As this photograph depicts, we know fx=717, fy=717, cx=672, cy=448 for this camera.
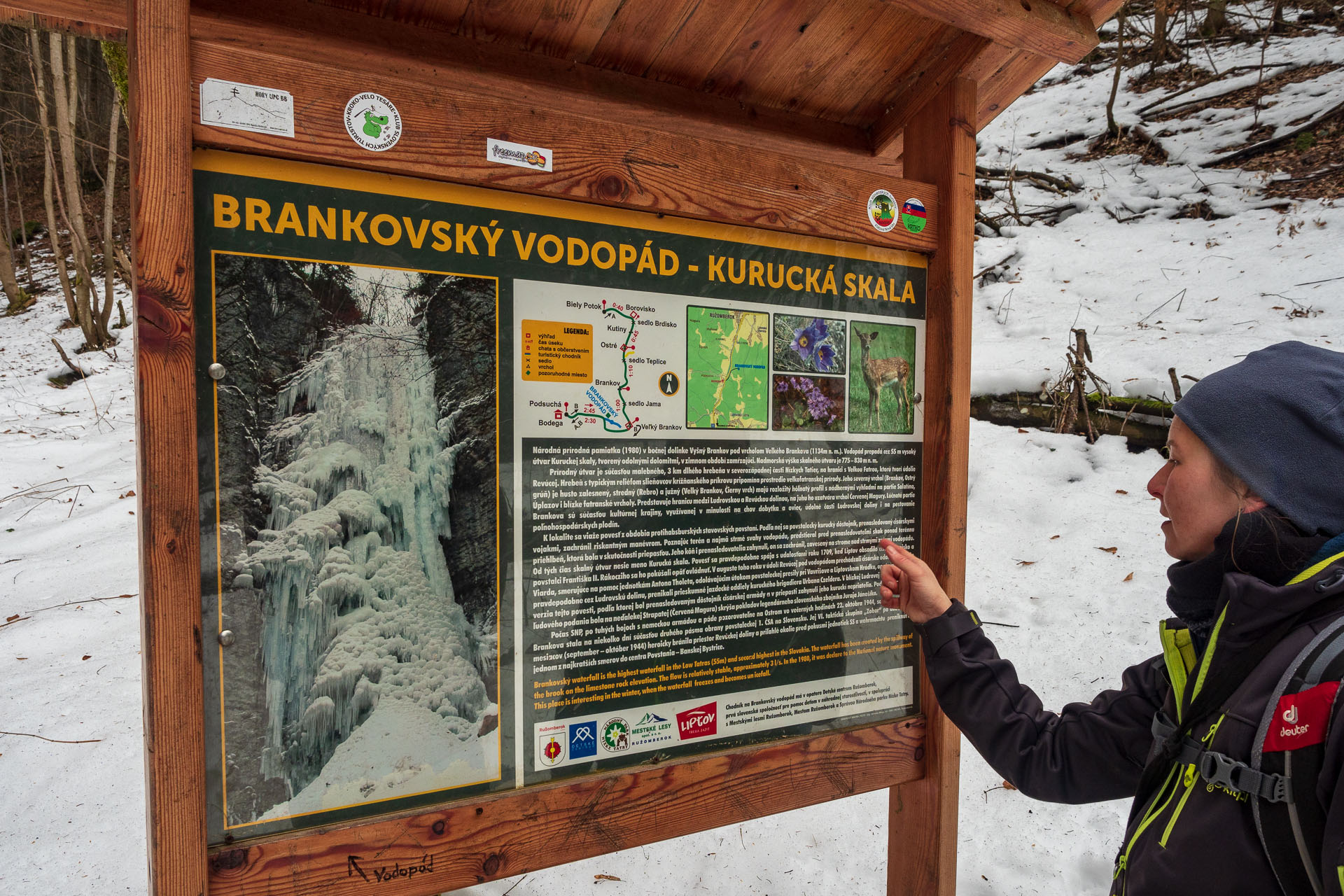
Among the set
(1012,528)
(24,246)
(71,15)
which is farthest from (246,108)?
(24,246)

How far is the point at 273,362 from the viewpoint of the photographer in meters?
1.47

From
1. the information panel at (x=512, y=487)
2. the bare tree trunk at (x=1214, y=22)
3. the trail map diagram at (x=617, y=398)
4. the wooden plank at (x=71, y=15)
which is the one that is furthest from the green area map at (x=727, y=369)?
the bare tree trunk at (x=1214, y=22)

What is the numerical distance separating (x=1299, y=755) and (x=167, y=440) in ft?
6.45

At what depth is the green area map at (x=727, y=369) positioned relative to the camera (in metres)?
1.90

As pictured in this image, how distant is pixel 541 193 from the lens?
1.68 metres

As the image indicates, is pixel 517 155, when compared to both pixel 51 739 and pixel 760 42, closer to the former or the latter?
pixel 760 42

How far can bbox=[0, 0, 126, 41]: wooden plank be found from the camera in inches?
68.0

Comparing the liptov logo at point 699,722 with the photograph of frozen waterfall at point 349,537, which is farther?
the liptov logo at point 699,722

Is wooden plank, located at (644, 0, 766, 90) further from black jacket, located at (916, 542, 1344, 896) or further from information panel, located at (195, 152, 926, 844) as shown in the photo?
black jacket, located at (916, 542, 1344, 896)

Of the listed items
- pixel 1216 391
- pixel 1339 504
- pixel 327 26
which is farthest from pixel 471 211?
pixel 1339 504

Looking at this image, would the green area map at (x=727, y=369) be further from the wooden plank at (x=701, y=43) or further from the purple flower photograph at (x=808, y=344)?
the wooden plank at (x=701, y=43)

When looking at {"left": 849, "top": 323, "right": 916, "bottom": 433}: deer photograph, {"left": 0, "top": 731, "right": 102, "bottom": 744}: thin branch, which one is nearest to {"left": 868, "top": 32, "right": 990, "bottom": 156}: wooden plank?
{"left": 849, "top": 323, "right": 916, "bottom": 433}: deer photograph

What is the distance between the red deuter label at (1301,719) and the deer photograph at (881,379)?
119 cm

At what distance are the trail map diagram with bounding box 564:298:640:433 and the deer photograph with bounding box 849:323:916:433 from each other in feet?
2.31
